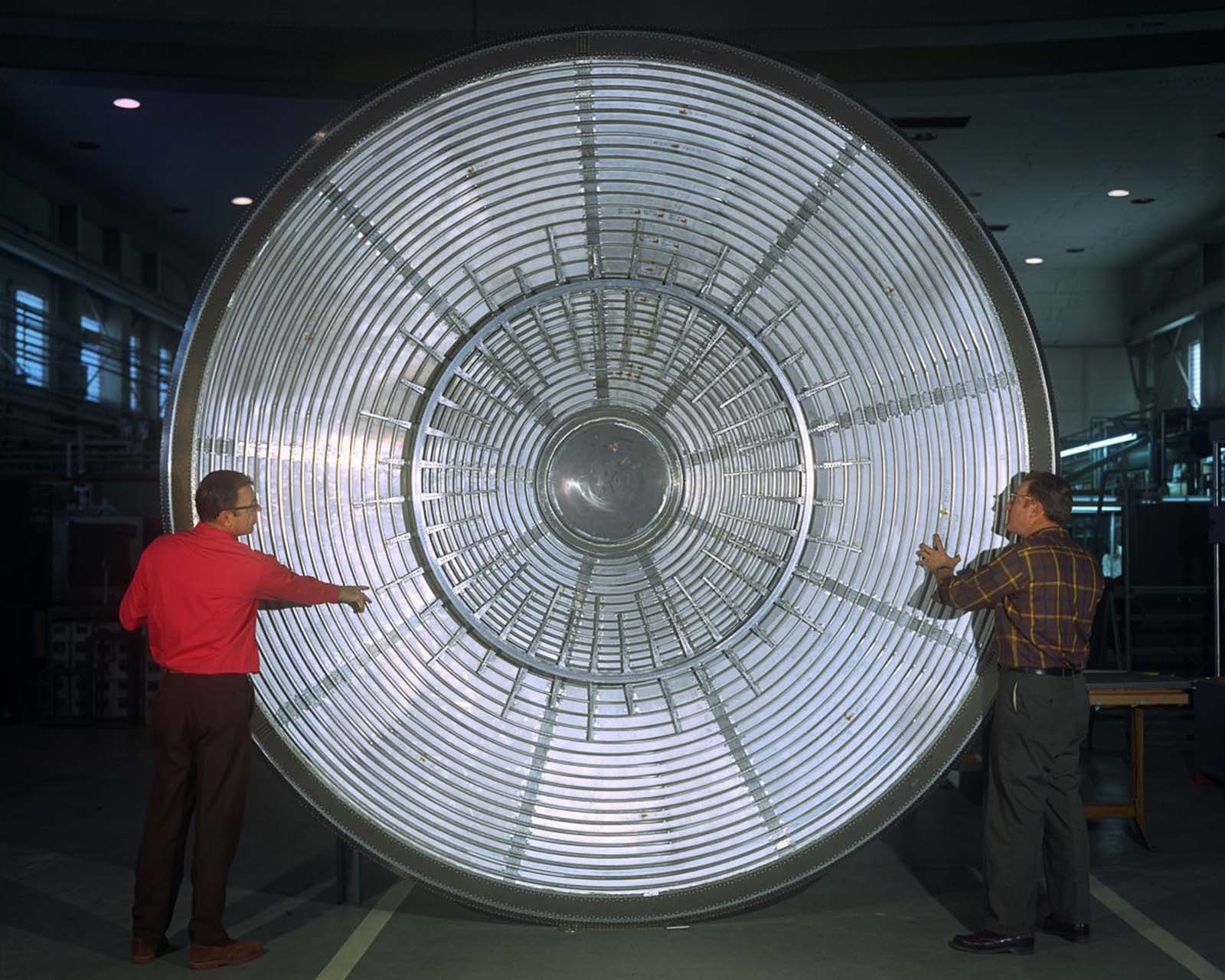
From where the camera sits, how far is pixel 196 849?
147 inches

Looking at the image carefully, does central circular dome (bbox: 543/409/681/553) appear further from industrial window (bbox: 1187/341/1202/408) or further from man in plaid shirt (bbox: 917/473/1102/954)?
industrial window (bbox: 1187/341/1202/408)

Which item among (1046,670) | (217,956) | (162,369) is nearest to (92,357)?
(162,369)

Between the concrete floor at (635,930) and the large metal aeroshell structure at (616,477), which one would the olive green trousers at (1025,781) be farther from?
the large metal aeroshell structure at (616,477)

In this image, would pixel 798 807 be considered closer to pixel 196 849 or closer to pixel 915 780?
pixel 915 780

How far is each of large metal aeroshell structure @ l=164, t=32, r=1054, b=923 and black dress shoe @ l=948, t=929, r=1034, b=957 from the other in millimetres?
856

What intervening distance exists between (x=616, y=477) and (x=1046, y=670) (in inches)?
54.6

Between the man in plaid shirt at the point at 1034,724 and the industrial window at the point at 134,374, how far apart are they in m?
12.0

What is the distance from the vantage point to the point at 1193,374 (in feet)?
52.9

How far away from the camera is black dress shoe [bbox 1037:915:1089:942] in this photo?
3994 millimetres

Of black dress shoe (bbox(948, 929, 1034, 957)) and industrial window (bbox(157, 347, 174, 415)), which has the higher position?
industrial window (bbox(157, 347, 174, 415))

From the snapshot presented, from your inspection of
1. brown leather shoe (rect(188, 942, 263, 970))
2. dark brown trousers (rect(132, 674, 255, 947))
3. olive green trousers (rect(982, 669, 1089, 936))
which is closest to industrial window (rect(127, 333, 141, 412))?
dark brown trousers (rect(132, 674, 255, 947))

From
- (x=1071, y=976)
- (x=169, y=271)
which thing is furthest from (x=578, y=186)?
(x=169, y=271)

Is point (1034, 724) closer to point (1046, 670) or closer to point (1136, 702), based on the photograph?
point (1046, 670)

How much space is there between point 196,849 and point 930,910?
7.50ft
